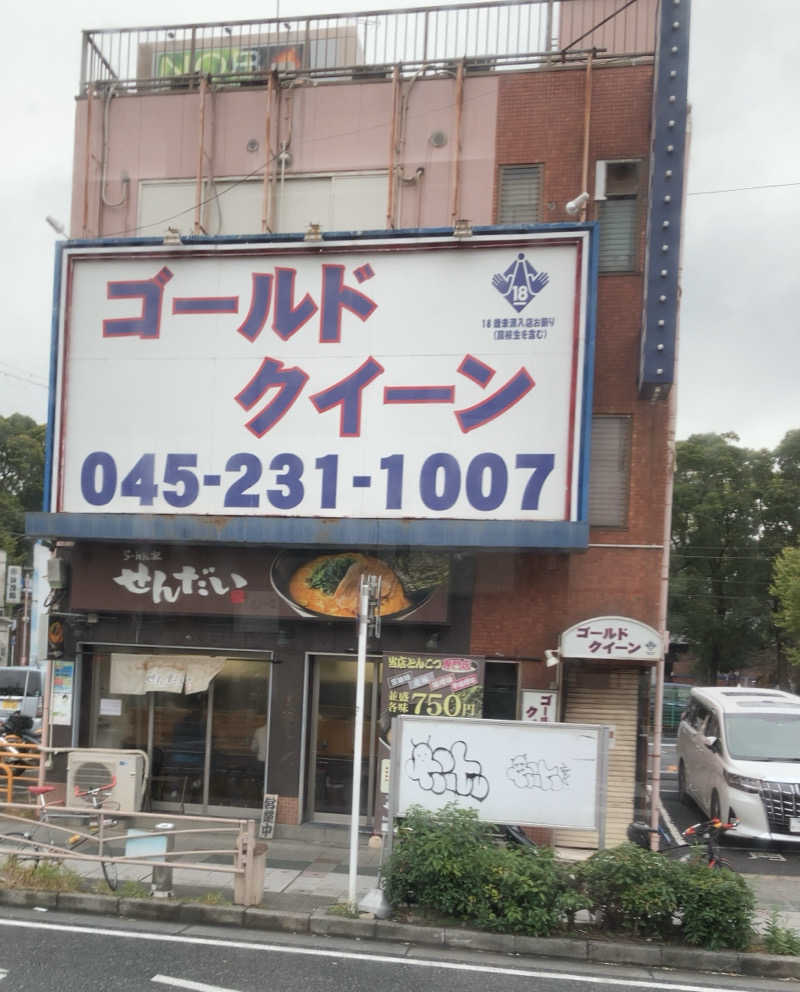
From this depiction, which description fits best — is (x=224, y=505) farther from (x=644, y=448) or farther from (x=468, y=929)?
(x=468, y=929)

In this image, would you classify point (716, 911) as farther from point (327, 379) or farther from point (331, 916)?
point (327, 379)

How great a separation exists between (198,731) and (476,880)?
6456 mm

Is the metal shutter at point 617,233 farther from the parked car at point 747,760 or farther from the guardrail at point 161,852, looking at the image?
the guardrail at point 161,852

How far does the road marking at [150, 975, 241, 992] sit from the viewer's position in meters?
7.15

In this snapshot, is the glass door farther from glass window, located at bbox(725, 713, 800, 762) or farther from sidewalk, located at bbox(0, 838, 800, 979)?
glass window, located at bbox(725, 713, 800, 762)

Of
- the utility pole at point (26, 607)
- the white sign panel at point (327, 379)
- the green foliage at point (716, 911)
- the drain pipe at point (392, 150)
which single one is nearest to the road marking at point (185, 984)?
the green foliage at point (716, 911)

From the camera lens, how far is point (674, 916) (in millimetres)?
8484

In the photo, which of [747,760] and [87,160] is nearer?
[747,760]

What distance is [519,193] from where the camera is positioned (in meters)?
13.6

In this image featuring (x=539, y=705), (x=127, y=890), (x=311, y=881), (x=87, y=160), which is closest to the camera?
(x=127, y=890)

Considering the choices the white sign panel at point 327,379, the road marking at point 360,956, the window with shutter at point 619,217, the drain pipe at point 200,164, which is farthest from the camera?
the drain pipe at point 200,164

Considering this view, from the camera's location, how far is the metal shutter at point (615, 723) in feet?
41.1

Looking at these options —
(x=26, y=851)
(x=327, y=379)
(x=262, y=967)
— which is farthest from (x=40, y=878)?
(x=327, y=379)

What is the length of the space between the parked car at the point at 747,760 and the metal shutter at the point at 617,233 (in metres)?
7.12
